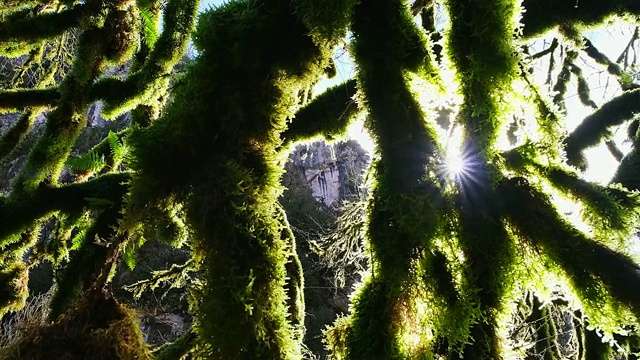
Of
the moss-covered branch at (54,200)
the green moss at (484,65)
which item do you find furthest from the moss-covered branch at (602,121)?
the moss-covered branch at (54,200)

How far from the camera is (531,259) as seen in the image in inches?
63.3

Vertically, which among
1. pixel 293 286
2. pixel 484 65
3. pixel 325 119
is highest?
pixel 325 119

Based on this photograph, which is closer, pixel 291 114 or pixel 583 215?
pixel 583 215

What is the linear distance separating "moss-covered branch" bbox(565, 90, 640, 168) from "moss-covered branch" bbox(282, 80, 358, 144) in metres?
2.13

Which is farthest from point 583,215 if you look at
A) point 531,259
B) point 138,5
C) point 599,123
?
point 138,5

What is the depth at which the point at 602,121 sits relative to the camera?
13.4ft

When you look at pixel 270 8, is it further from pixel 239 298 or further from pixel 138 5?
pixel 138 5

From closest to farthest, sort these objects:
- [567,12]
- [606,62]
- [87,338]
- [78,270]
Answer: [87,338]
[78,270]
[567,12]
[606,62]

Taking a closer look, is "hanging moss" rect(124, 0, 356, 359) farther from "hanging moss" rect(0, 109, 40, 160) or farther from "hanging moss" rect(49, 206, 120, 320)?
"hanging moss" rect(0, 109, 40, 160)

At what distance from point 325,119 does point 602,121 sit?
257 centimetres

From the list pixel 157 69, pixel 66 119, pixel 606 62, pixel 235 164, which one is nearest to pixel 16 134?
pixel 66 119

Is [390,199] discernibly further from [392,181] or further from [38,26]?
[38,26]

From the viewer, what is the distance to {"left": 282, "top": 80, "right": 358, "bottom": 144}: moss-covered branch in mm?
3277

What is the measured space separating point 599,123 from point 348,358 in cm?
360
